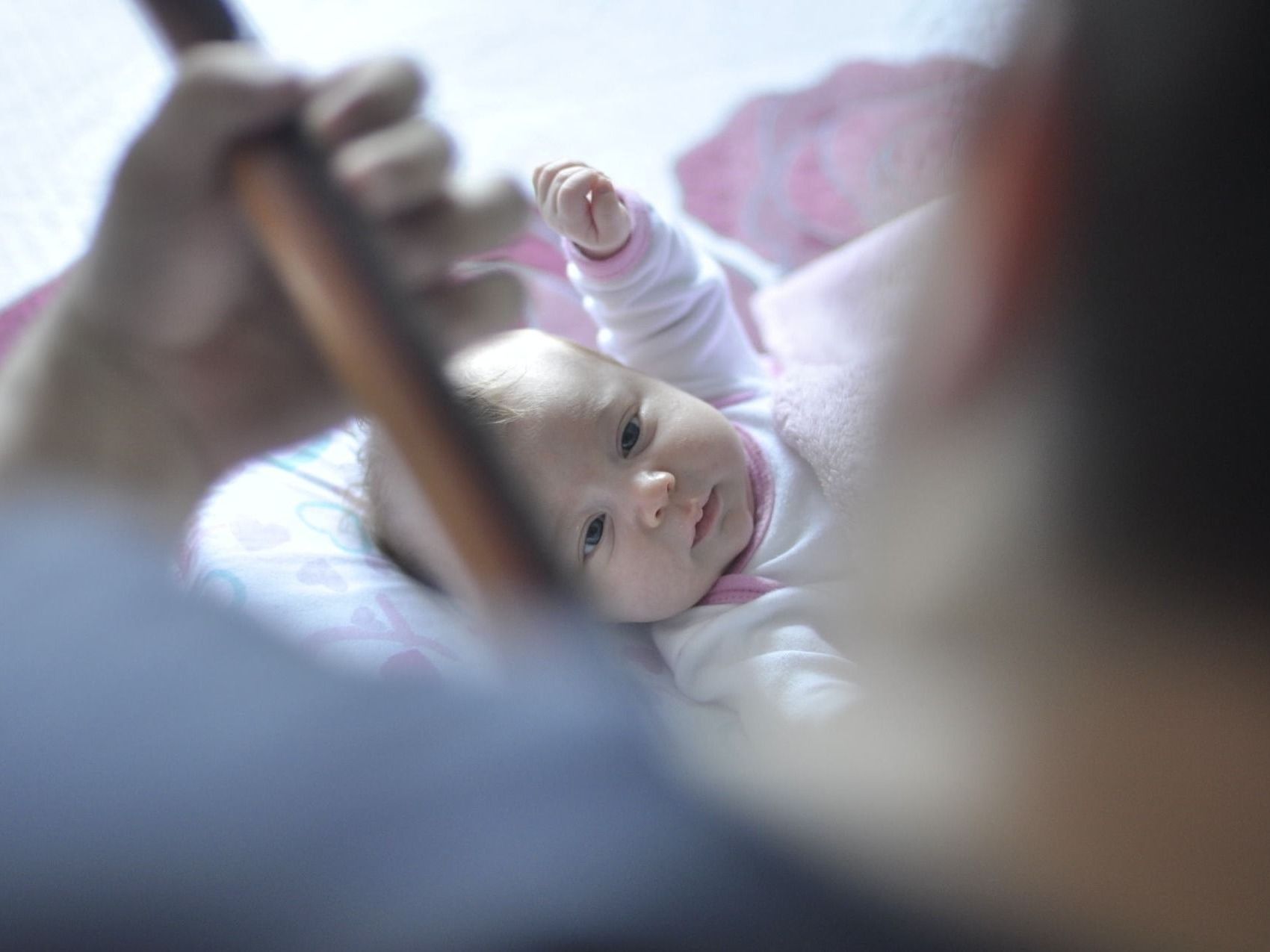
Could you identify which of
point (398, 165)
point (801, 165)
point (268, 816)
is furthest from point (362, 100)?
point (801, 165)

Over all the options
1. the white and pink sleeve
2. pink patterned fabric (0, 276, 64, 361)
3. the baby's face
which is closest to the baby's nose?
the baby's face

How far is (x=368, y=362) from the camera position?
0.50 feet

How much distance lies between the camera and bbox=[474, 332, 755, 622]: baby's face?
0.44m

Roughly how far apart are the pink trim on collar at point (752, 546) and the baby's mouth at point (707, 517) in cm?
2

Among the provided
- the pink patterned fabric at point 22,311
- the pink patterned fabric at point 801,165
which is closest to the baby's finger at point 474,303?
the pink patterned fabric at point 22,311

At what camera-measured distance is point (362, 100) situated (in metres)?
0.22

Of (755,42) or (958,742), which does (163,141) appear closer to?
(958,742)

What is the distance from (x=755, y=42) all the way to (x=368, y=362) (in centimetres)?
64

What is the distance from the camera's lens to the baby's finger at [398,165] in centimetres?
21

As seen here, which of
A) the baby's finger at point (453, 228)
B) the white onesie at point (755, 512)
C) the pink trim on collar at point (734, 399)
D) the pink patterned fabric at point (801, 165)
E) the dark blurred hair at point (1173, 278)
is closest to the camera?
the dark blurred hair at point (1173, 278)

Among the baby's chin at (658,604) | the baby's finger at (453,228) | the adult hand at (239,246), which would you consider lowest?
the adult hand at (239,246)

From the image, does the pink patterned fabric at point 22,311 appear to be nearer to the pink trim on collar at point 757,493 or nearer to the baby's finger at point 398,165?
the baby's finger at point 398,165

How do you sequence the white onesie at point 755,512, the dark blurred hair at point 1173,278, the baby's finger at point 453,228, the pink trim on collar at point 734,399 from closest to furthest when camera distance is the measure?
the dark blurred hair at point 1173,278
the baby's finger at point 453,228
the white onesie at point 755,512
the pink trim on collar at point 734,399

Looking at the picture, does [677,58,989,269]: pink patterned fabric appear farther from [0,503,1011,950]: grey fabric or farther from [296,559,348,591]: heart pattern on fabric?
[0,503,1011,950]: grey fabric
